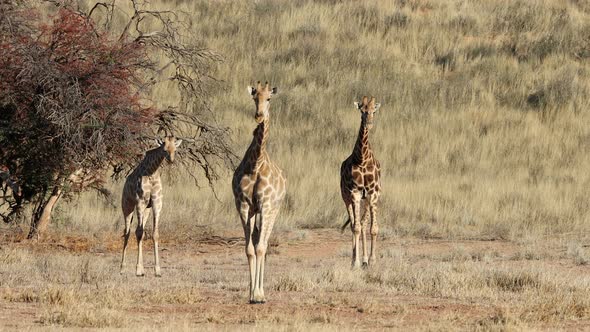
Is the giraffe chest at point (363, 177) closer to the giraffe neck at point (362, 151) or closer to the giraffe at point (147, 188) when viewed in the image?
the giraffe neck at point (362, 151)

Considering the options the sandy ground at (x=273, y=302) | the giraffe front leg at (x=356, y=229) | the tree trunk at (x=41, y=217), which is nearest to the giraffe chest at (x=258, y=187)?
the sandy ground at (x=273, y=302)

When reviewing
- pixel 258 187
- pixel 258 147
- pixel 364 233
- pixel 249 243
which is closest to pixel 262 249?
pixel 249 243

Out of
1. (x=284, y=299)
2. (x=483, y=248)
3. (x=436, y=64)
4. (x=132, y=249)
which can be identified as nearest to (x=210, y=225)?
(x=132, y=249)

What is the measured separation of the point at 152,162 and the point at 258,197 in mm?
4117

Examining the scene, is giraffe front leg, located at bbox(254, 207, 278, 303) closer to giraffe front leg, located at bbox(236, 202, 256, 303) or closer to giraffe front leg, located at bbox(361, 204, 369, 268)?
giraffe front leg, located at bbox(236, 202, 256, 303)

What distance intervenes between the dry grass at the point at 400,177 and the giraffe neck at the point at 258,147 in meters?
1.55

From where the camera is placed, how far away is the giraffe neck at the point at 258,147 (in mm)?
12680

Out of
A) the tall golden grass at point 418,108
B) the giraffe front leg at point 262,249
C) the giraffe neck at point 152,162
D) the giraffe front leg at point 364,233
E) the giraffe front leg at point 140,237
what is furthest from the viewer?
the tall golden grass at point 418,108

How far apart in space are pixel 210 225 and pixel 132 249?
6.98 ft

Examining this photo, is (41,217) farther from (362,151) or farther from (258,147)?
(258,147)

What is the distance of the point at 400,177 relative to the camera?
26422 mm

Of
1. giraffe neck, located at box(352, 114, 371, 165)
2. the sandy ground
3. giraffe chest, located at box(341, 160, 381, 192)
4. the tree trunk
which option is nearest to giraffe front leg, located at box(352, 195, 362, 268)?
giraffe chest, located at box(341, 160, 381, 192)

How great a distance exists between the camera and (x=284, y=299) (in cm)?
1304

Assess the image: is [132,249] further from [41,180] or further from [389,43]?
[389,43]
